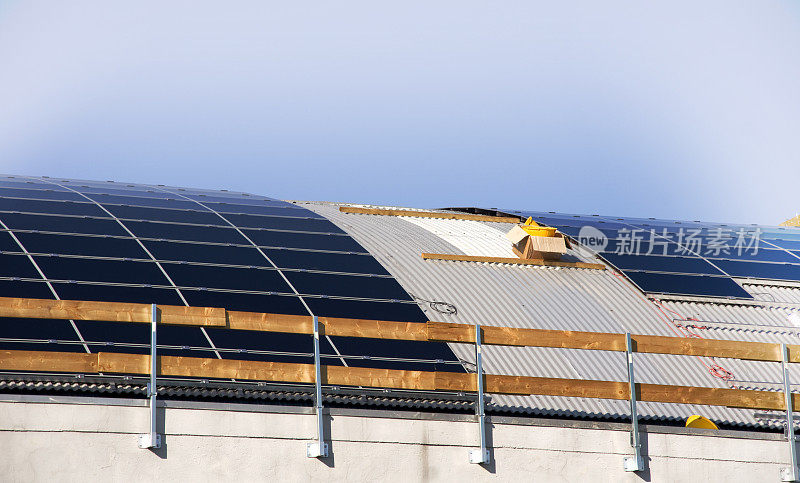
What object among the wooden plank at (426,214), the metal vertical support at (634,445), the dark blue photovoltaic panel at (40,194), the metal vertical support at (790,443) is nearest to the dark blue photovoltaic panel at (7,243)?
the dark blue photovoltaic panel at (40,194)

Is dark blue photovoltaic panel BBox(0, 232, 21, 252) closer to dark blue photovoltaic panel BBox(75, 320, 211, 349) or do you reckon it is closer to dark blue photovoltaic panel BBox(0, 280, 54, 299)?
dark blue photovoltaic panel BBox(0, 280, 54, 299)

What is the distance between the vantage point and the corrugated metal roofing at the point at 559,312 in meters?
21.4

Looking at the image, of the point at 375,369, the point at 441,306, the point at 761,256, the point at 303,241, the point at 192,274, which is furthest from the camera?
the point at 761,256

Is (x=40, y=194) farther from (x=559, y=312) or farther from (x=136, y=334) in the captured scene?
(x=559, y=312)

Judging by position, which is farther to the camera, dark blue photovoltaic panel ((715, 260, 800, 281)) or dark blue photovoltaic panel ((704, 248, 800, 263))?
dark blue photovoltaic panel ((704, 248, 800, 263))

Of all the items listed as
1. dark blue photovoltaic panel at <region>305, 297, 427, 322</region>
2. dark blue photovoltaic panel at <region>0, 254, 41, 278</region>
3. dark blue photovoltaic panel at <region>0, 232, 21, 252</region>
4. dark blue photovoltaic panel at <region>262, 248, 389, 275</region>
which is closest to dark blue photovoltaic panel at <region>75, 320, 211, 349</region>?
dark blue photovoltaic panel at <region>0, 254, 41, 278</region>

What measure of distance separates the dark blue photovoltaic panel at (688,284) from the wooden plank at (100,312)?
1618 centimetres

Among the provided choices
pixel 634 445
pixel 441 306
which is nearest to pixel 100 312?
pixel 634 445

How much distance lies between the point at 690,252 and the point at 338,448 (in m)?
19.9

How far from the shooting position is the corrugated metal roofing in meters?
21.4

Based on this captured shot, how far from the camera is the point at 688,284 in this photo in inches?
1117

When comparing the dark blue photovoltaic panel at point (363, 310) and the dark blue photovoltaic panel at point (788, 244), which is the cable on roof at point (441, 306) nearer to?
the dark blue photovoltaic panel at point (363, 310)

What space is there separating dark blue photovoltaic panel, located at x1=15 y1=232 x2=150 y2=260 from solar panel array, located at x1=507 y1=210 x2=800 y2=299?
48.3 ft

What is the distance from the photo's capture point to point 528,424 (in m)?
16.5
